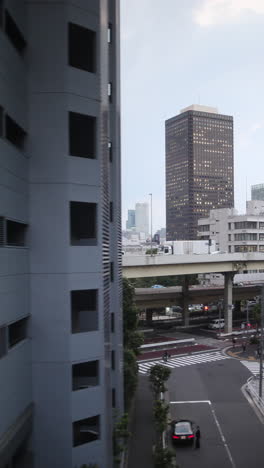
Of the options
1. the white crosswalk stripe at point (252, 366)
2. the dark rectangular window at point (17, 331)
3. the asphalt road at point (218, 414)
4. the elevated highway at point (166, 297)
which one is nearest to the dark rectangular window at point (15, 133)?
the dark rectangular window at point (17, 331)

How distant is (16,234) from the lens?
14266 mm

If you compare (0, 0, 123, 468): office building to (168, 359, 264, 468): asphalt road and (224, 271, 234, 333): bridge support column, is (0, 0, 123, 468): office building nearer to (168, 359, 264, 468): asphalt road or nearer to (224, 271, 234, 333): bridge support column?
(168, 359, 264, 468): asphalt road

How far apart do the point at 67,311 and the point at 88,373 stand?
3704 millimetres

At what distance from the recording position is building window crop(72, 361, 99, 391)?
1559cm

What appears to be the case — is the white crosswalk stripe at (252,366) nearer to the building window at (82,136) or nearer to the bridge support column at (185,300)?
the bridge support column at (185,300)

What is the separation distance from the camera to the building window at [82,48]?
51.2 ft

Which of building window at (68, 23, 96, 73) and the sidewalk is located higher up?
building window at (68, 23, 96, 73)

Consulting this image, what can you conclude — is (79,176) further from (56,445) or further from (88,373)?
(56,445)

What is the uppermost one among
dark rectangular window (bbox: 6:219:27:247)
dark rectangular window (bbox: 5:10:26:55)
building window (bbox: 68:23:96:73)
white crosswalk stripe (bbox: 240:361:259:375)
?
building window (bbox: 68:23:96:73)

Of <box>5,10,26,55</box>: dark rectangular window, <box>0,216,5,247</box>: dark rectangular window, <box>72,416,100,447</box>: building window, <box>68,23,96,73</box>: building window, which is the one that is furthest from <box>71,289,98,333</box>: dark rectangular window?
<box>68,23,96,73</box>: building window

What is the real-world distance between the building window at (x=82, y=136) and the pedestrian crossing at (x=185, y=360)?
106 feet

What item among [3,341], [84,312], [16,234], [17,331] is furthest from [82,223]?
[3,341]

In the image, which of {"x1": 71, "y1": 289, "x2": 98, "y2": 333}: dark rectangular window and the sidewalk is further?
the sidewalk

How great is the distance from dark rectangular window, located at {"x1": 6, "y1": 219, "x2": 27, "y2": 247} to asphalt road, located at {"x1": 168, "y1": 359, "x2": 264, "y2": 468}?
648 inches
